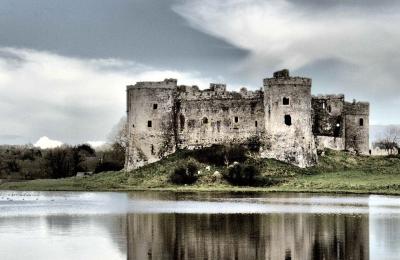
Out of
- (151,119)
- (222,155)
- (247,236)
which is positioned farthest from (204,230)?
(151,119)

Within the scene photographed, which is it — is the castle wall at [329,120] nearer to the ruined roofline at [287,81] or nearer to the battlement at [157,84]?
the ruined roofline at [287,81]

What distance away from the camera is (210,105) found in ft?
233

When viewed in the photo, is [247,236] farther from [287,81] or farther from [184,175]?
[287,81]

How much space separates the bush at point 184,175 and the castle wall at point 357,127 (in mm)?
15822

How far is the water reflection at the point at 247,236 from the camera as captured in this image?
23516 mm

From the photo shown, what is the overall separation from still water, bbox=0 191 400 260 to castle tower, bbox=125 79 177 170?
26138 mm

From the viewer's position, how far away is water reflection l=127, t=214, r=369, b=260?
23.5 metres

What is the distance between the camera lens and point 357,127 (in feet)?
243

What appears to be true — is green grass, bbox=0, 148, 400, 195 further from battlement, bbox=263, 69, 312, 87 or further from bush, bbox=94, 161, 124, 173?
bush, bbox=94, 161, 124, 173

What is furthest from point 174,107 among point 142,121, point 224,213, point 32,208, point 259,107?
point 224,213

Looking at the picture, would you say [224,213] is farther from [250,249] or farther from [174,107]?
[174,107]

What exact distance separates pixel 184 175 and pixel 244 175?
5075 mm

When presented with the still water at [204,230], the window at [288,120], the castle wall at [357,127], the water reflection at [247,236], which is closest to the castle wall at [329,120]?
the castle wall at [357,127]

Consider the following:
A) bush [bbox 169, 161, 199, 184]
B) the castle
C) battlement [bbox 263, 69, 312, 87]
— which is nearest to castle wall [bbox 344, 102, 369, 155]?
the castle
